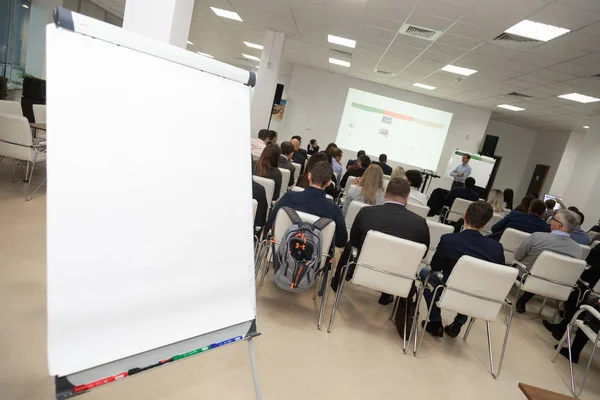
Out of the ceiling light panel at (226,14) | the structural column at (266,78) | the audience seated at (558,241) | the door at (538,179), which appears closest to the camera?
the audience seated at (558,241)

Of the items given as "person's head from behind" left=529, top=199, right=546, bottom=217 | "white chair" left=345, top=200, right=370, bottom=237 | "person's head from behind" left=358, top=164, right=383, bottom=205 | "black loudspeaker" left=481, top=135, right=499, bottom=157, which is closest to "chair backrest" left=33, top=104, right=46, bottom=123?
"white chair" left=345, top=200, right=370, bottom=237

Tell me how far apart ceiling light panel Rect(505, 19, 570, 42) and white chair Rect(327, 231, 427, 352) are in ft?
11.9

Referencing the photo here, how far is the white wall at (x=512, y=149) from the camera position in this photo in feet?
43.6

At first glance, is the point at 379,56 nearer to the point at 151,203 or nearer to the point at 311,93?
the point at 311,93

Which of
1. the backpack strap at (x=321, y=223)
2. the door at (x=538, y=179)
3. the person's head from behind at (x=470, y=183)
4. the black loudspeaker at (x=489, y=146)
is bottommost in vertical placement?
the backpack strap at (x=321, y=223)

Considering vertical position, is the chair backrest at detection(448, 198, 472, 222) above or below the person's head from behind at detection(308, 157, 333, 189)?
below

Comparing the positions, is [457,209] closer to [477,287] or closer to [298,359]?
[477,287]

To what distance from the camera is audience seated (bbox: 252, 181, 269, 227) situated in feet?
Result: 10.3

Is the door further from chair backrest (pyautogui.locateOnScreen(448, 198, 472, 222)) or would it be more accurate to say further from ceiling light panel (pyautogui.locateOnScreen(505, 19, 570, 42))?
ceiling light panel (pyautogui.locateOnScreen(505, 19, 570, 42))

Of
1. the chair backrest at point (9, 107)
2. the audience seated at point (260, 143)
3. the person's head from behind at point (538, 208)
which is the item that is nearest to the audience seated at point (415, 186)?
the person's head from behind at point (538, 208)

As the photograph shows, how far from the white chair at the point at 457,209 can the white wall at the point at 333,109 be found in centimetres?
589

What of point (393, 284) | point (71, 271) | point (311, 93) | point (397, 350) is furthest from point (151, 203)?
point (311, 93)

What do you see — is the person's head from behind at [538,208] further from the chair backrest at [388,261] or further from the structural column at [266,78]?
the structural column at [266,78]

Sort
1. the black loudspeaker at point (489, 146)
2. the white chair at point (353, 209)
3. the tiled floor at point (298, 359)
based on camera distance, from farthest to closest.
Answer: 1. the black loudspeaker at point (489, 146)
2. the white chair at point (353, 209)
3. the tiled floor at point (298, 359)
